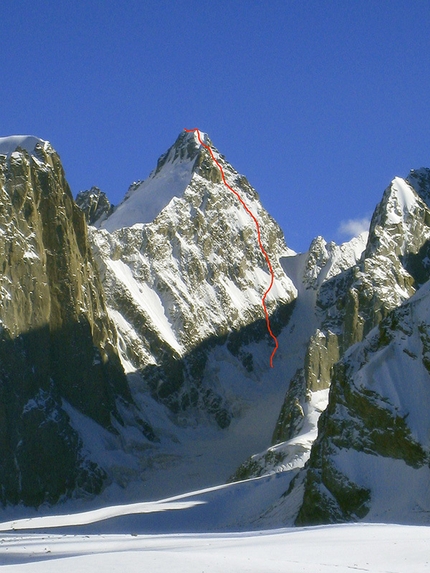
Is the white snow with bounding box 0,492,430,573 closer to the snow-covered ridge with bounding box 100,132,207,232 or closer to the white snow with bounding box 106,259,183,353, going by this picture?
the white snow with bounding box 106,259,183,353

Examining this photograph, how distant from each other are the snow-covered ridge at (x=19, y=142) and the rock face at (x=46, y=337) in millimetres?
139

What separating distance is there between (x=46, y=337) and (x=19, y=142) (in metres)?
29.3

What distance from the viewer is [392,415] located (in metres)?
55.2

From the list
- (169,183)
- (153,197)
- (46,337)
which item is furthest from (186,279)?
(46,337)

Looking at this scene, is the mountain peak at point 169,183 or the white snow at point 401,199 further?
the mountain peak at point 169,183

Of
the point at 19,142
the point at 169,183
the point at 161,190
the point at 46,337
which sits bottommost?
the point at 46,337

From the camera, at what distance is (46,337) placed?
119500mm

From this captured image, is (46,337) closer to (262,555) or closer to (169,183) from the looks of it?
(169,183)

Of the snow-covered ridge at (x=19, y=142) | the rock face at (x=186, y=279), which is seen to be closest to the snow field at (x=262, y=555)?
the snow-covered ridge at (x=19, y=142)

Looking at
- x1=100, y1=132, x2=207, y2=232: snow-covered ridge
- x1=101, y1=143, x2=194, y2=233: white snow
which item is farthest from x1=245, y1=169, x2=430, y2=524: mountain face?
x1=100, y1=132, x2=207, y2=232: snow-covered ridge

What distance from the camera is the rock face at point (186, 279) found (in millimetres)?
153125

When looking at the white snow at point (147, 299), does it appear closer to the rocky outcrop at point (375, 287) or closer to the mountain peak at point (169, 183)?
the mountain peak at point (169, 183)

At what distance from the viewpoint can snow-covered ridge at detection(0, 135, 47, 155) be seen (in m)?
129

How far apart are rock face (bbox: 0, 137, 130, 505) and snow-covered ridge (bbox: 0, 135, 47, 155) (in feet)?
0.46
